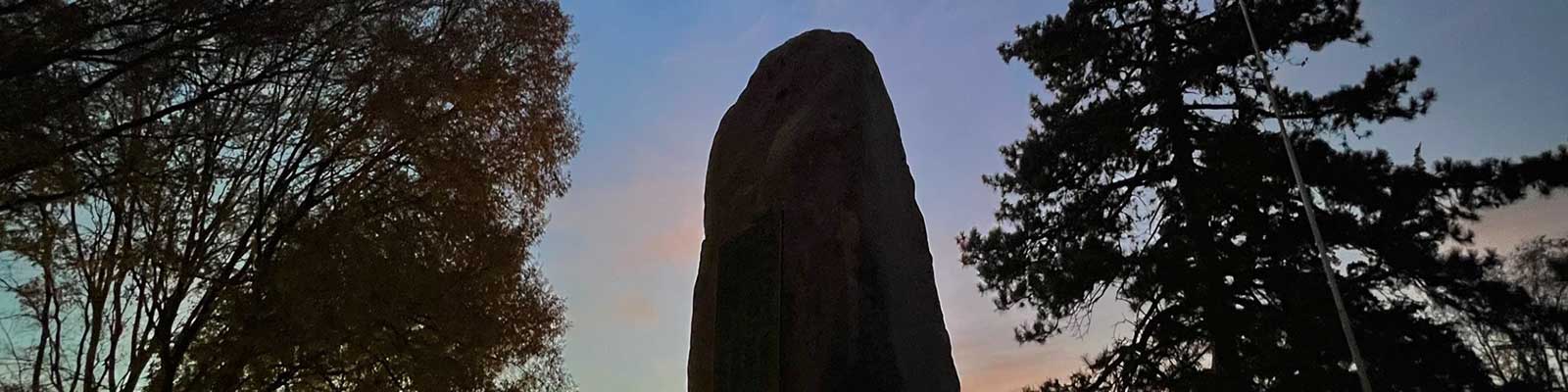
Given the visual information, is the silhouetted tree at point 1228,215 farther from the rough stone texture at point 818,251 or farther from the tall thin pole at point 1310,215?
the rough stone texture at point 818,251

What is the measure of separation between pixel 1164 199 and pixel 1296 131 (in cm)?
130

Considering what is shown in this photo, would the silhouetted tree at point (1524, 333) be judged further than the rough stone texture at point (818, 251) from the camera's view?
Yes

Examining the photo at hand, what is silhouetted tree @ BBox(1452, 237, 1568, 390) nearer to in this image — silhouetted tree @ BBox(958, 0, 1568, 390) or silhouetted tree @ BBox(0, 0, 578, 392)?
silhouetted tree @ BBox(958, 0, 1568, 390)

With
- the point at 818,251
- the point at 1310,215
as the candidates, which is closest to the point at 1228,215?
the point at 1310,215

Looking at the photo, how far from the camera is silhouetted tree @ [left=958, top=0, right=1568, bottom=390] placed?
7.71m

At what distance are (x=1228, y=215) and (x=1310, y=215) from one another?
1.11 m

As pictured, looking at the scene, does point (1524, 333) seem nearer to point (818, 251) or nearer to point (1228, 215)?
point (1228, 215)

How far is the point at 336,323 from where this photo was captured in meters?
6.80

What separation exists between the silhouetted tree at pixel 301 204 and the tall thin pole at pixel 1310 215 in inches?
248

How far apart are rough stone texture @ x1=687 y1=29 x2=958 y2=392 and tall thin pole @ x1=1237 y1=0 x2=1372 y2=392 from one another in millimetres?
4991

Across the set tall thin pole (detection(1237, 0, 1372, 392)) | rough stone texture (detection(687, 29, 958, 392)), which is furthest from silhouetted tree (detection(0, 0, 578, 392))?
tall thin pole (detection(1237, 0, 1372, 392))

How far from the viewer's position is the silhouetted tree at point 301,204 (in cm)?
602

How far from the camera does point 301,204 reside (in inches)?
294

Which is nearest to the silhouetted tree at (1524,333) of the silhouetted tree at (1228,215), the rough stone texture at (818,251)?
the silhouetted tree at (1228,215)
